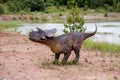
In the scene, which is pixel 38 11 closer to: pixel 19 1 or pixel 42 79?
pixel 19 1

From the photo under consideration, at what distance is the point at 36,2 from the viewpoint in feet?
→ 189

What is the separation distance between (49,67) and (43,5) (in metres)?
48.7

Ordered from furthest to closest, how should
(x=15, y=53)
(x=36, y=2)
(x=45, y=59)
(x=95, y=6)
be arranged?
(x=95, y=6)
(x=36, y=2)
(x=15, y=53)
(x=45, y=59)

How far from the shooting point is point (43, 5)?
5750 centimetres

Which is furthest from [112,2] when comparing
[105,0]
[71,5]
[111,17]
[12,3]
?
[71,5]

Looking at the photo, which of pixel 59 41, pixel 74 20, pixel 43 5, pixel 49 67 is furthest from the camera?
pixel 43 5

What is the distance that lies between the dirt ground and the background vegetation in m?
37.7

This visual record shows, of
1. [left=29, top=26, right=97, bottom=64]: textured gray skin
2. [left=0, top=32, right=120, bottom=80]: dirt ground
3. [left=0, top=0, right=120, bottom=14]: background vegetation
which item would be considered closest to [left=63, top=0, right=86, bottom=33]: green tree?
[left=0, top=32, right=120, bottom=80]: dirt ground

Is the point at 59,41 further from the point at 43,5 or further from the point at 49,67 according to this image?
the point at 43,5

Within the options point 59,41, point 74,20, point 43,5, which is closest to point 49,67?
point 59,41

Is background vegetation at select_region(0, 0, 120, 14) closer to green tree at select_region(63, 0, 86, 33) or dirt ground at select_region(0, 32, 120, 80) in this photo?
green tree at select_region(63, 0, 86, 33)

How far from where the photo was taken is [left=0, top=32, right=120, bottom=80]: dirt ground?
815 cm

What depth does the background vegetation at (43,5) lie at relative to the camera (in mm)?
54594

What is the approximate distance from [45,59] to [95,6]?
183 ft
